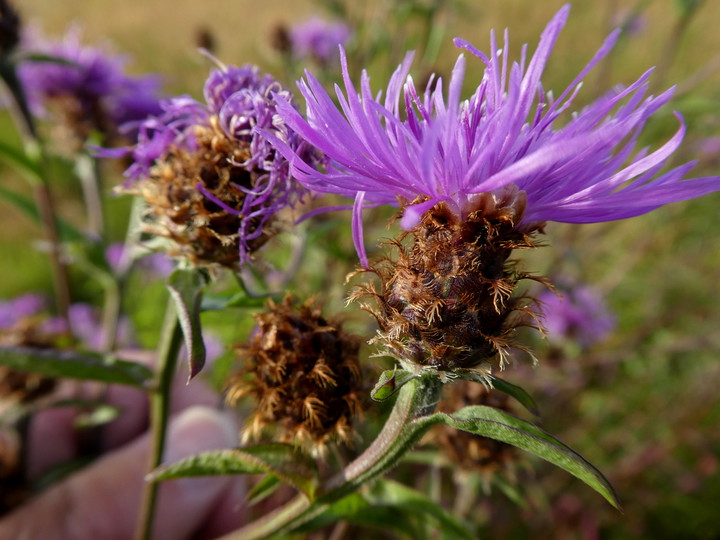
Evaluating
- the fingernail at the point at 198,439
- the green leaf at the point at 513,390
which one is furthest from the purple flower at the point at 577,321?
the green leaf at the point at 513,390

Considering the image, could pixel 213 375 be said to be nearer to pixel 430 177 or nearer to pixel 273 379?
pixel 273 379

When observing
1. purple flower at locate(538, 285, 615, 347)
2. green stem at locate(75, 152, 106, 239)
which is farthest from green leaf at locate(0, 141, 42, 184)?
purple flower at locate(538, 285, 615, 347)

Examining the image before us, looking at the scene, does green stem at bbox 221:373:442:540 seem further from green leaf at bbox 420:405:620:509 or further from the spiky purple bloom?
the spiky purple bloom

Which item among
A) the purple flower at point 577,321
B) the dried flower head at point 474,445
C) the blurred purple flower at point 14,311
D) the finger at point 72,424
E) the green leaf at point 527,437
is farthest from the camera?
the purple flower at point 577,321

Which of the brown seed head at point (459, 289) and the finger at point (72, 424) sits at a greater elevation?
the brown seed head at point (459, 289)

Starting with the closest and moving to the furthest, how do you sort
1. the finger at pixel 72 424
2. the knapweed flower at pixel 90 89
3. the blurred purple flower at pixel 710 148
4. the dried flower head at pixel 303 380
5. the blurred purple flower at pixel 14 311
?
the dried flower head at pixel 303 380 < the finger at pixel 72 424 < the knapweed flower at pixel 90 89 < the blurred purple flower at pixel 14 311 < the blurred purple flower at pixel 710 148

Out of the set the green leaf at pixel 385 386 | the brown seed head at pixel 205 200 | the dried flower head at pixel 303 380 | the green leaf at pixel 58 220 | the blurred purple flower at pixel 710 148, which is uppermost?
the blurred purple flower at pixel 710 148

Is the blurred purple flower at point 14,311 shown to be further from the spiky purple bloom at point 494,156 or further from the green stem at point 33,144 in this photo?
the spiky purple bloom at point 494,156
